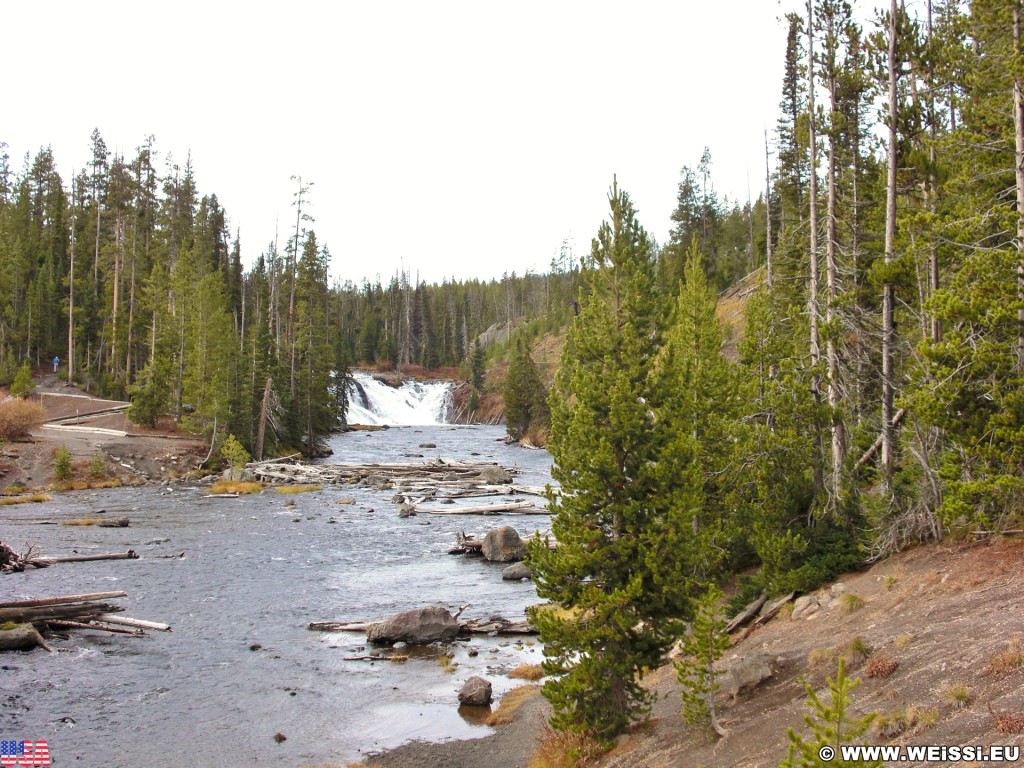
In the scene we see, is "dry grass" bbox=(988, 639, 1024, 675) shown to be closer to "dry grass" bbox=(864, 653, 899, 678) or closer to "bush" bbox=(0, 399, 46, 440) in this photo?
"dry grass" bbox=(864, 653, 899, 678)

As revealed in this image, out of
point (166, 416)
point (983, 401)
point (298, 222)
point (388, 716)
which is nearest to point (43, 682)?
point (388, 716)

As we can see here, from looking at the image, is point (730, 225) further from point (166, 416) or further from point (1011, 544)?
point (1011, 544)

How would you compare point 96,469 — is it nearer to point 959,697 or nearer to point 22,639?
point 22,639

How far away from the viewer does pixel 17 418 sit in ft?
151

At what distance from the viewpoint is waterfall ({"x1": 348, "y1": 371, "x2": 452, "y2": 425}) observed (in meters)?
94.1

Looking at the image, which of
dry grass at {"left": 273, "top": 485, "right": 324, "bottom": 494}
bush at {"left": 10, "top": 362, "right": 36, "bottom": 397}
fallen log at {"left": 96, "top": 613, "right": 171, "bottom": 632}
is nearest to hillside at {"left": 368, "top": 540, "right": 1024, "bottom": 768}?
fallen log at {"left": 96, "top": 613, "right": 171, "bottom": 632}

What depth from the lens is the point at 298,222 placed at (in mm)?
67750

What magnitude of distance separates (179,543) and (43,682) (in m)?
14.0

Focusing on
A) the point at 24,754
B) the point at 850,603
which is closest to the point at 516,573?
the point at 850,603

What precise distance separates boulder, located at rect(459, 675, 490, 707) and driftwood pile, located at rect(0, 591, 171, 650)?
8735 mm

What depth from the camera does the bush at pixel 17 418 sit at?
1795 inches

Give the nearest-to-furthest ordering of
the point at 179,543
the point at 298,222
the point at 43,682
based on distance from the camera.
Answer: the point at 43,682 < the point at 179,543 < the point at 298,222

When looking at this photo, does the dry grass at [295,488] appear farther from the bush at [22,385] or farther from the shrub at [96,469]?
the bush at [22,385]

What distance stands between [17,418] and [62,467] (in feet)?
21.3
